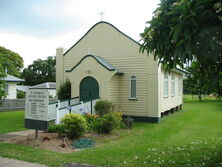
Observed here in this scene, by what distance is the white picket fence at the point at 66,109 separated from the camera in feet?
39.6

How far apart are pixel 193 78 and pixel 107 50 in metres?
11.1

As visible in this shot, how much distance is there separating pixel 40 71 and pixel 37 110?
62177mm

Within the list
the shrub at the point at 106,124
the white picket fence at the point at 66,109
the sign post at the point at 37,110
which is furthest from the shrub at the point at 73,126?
the white picket fence at the point at 66,109

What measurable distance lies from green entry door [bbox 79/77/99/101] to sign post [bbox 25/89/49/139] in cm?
595

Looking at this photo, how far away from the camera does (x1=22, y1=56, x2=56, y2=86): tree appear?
66.9 m

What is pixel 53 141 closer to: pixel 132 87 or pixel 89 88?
pixel 89 88

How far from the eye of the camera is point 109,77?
14.7 metres

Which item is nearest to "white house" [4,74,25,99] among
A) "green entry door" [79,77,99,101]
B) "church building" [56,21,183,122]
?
"church building" [56,21,183,122]

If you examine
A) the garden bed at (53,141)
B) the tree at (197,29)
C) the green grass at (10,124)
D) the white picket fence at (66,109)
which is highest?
the tree at (197,29)

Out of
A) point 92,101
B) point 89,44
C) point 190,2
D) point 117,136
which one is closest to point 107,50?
point 89,44

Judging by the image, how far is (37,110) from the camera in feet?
30.6

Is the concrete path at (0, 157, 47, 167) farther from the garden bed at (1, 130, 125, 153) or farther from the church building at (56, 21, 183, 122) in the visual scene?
the church building at (56, 21, 183, 122)

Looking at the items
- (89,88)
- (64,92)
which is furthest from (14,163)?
(64,92)

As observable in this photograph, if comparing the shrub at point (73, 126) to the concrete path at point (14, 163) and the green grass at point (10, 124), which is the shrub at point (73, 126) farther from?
the green grass at point (10, 124)
